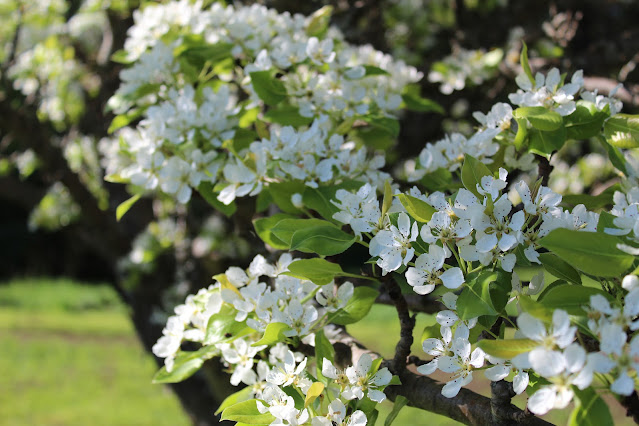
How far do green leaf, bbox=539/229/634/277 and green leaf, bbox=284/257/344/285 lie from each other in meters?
0.41

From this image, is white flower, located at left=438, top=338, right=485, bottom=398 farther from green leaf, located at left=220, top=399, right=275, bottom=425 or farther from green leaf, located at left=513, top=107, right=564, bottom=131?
green leaf, located at left=513, top=107, right=564, bottom=131

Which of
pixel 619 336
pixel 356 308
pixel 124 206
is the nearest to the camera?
pixel 619 336

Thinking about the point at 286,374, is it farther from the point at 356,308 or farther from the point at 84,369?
the point at 84,369

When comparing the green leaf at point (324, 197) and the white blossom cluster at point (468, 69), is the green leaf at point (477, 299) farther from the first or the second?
the white blossom cluster at point (468, 69)

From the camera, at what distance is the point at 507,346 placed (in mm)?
857

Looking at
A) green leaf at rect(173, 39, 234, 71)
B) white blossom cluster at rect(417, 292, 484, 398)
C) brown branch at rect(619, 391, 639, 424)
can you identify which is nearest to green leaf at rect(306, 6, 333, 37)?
green leaf at rect(173, 39, 234, 71)

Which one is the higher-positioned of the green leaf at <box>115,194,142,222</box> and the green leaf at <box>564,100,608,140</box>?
the green leaf at <box>564,100,608,140</box>

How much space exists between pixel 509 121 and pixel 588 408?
0.82m

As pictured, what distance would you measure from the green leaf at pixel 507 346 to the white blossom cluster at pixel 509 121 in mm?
650

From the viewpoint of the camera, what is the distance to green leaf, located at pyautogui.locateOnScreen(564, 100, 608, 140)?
1.35 metres

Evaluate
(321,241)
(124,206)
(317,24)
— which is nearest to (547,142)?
(321,241)

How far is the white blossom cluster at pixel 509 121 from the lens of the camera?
135cm

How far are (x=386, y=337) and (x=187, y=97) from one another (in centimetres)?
680

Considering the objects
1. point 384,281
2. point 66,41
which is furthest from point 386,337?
point 384,281
